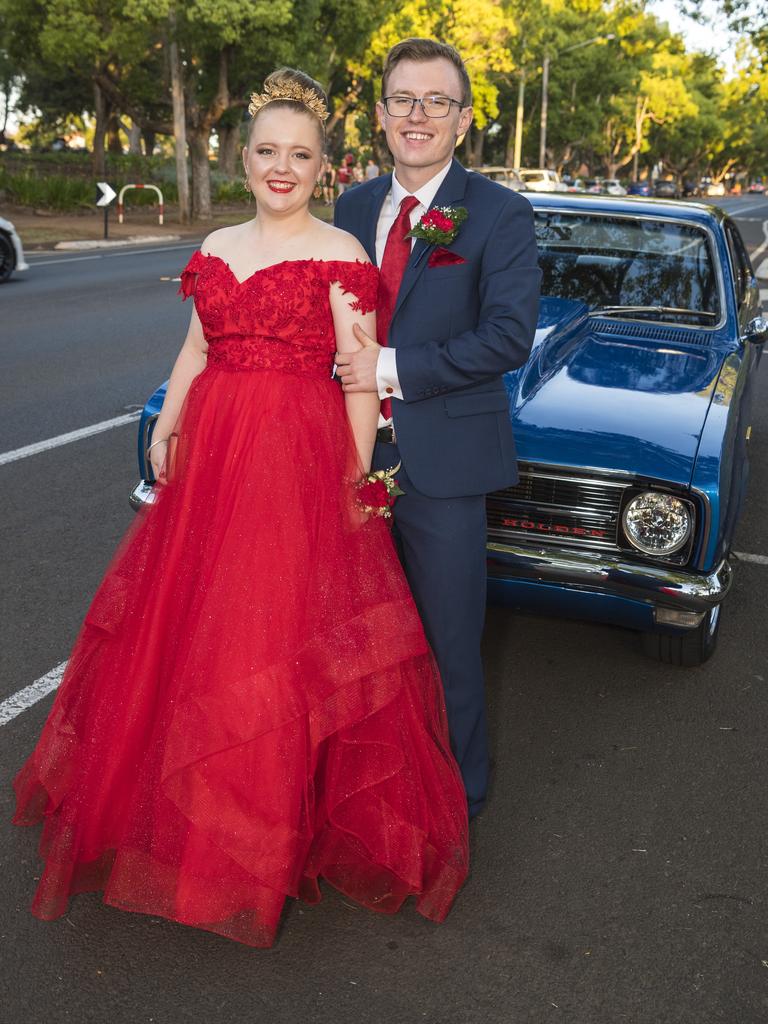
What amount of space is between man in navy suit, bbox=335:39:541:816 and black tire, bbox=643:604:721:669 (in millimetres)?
1338

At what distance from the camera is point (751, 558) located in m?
5.49

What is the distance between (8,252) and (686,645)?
1349 centimetres

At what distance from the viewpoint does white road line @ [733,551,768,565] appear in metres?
5.45

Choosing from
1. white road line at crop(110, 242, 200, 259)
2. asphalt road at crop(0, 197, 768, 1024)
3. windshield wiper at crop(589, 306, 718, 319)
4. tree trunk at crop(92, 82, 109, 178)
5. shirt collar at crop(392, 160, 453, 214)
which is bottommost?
asphalt road at crop(0, 197, 768, 1024)

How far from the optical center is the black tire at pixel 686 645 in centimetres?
411

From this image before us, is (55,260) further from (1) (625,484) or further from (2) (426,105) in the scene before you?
(2) (426,105)

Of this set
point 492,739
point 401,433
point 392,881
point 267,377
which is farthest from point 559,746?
point 267,377

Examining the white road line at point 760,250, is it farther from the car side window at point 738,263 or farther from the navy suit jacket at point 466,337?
the navy suit jacket at point 466,337

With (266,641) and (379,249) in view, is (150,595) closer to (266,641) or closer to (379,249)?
(266,641)

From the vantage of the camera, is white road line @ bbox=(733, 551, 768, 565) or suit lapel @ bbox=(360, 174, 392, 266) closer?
suit lapel @ bbox=(360, 174, 392, 266)

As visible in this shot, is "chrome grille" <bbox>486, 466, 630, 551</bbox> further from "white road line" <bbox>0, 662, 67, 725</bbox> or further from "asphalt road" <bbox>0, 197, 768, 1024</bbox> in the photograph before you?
"white road line" <bbox>0, 662, 67, 725</bbox>

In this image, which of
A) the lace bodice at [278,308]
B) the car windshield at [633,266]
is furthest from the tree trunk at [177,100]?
the lace bodice at [278,308]

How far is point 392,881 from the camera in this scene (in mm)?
2787

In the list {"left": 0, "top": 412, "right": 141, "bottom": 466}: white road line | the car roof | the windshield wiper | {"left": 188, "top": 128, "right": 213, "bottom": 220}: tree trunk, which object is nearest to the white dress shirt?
the windshield wiper
